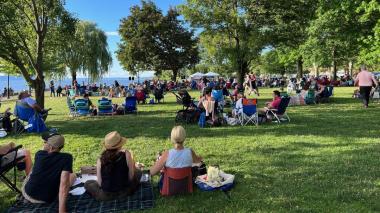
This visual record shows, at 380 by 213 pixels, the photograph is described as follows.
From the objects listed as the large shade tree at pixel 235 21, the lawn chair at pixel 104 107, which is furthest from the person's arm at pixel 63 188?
the large shade tree at pixel 235 21

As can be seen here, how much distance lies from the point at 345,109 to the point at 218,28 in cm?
1352

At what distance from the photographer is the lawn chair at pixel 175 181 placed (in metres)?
5.57

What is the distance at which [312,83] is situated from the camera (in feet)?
73.4

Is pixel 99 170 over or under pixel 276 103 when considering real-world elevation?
under

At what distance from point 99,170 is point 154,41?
4692 centimetres

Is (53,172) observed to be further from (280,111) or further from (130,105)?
(130,105)

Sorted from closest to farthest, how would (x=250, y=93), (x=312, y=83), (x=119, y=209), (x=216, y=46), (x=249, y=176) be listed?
(x=119, y=209), (x=249, y=176), (x=312, y=83), (x=250, y=93), (x=216, y=46)

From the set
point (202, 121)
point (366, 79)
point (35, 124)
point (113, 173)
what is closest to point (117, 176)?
point (113, 173)

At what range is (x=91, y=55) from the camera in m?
47.2

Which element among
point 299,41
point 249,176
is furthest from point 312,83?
point 249,176

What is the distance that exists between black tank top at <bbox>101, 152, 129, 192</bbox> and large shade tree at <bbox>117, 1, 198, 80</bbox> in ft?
149

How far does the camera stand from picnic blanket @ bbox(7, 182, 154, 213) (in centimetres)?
515

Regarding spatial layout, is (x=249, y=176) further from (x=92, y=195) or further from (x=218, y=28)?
(x=218, y=28)

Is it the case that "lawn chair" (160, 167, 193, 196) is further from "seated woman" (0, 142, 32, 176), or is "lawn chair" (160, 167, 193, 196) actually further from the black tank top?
"seated woman" (0, 142, 32, 176)
